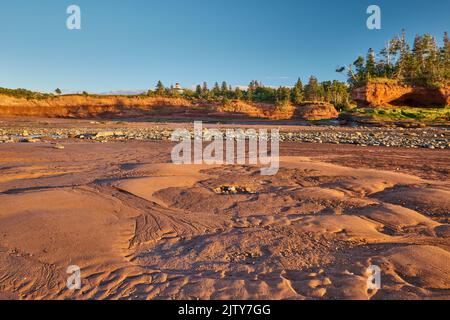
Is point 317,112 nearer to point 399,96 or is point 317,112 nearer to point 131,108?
point 399,96

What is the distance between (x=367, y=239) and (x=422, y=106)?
4963 centimetres

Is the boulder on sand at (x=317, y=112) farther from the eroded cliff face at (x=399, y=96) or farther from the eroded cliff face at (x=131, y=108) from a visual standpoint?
the eroded cliff face at (x=399, y=96)

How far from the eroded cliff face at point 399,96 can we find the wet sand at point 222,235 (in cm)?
3938

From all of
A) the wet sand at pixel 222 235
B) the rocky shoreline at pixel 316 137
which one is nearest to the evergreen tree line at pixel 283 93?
the rocky shoreline at pixel 316 137

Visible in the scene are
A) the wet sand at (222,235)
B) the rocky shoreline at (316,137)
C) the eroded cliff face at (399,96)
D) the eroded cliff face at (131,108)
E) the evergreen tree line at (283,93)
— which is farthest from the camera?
the evergreen tree line at (283,93)

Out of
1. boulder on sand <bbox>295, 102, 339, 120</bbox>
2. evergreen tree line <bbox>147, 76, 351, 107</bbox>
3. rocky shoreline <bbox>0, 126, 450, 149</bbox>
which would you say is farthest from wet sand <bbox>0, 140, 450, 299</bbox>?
evergreen tree line <bbox>147, 76, 351, 107</bbox>

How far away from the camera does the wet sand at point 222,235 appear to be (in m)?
2.90

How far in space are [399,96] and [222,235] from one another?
49.1 meters

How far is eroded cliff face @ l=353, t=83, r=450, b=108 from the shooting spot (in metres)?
42.4

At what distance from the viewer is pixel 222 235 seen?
4102 millimetres

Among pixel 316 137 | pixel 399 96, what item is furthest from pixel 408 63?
pixel 316 137

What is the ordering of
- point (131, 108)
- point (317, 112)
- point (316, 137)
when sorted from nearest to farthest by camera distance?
point (316, 137)
point (317, 112)
point (131, 108)

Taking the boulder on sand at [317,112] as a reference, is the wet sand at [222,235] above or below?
below

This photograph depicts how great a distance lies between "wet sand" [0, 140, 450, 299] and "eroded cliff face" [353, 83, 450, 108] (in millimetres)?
39381
